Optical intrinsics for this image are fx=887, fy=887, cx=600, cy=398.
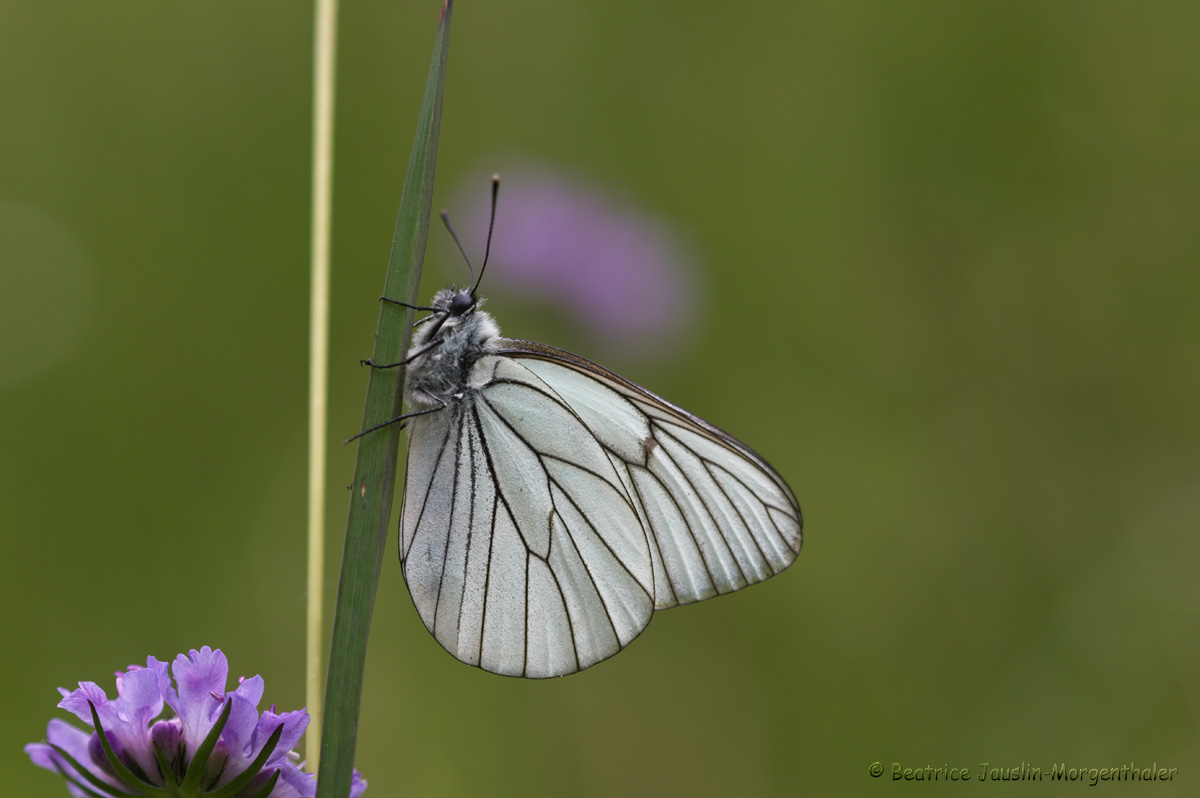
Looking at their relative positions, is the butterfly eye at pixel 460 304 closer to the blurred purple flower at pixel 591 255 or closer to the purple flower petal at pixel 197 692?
the purple flower petal at pixel 197 692

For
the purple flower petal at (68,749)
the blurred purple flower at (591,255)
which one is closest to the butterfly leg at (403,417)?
the purple flower petal at (68,749)

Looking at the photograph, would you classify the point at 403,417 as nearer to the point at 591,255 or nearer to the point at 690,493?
the point at 690,493

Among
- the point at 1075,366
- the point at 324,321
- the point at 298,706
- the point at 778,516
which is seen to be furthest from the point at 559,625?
the point at 1075,366

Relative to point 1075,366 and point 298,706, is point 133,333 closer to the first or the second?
point 298,706

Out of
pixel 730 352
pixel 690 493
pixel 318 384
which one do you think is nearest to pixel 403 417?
pixel 318 384

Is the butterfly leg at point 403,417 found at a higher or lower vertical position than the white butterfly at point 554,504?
higher

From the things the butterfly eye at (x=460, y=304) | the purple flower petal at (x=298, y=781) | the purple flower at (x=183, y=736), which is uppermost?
the butterfly eye at (x=460, y=304)

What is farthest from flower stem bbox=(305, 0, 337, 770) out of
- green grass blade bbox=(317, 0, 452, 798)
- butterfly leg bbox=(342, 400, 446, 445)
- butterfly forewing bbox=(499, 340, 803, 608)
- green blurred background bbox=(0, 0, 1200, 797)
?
green blurred background bbox=(0, 0, 1200, 797)
